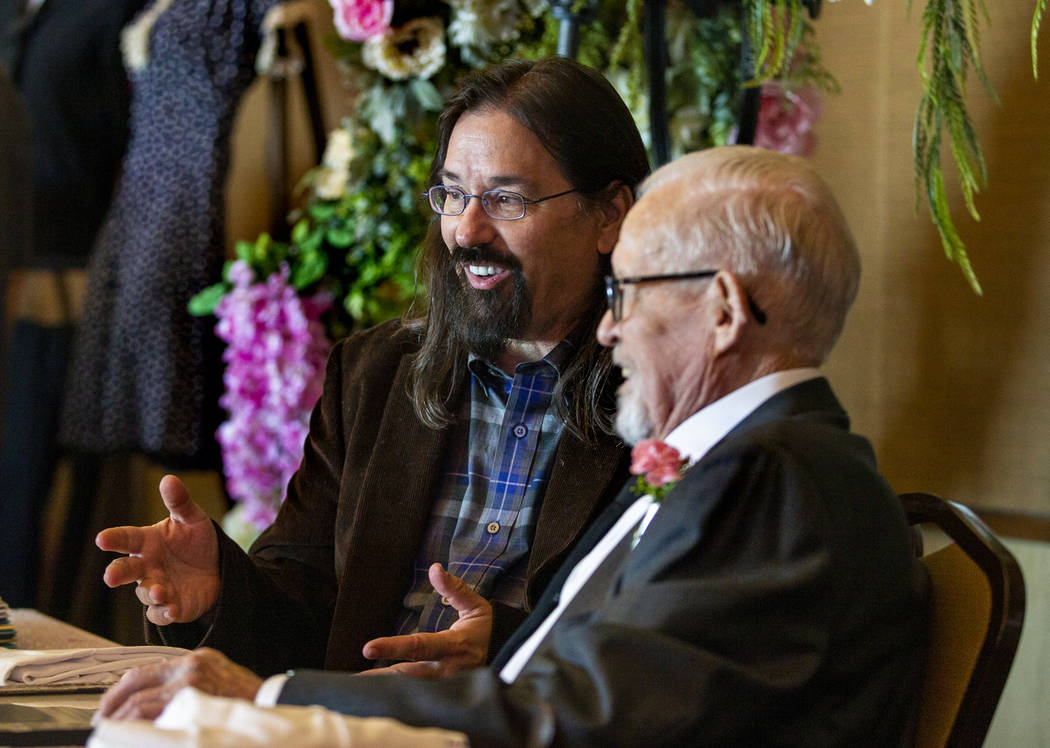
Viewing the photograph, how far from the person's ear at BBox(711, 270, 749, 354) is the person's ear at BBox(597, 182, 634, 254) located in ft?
2.39

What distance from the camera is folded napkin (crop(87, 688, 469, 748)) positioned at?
94 centimetres

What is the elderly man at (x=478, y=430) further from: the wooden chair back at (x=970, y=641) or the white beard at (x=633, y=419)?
the wooden chair back at (x=970, y=641)

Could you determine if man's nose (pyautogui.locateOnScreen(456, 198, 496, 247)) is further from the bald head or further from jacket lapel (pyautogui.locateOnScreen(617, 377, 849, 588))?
jacket lapel (pyautogui.locateOnScreen(617, 377, 849, 588))

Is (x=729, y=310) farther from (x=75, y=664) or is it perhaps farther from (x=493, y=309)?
(x=75, y=664)

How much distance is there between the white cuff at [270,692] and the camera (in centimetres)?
110

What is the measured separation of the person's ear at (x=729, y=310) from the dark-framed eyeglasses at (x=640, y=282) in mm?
12

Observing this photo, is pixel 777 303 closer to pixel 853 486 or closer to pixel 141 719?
pixel 853 486

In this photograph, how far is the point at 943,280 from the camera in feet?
8.45

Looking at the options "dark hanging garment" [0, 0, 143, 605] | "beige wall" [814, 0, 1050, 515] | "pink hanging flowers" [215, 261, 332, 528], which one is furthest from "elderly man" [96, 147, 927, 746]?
"dark hanging garment" [0, 0, 143, 605]

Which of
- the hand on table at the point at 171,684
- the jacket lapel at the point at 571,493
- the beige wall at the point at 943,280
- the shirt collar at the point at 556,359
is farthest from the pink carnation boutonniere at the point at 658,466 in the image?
the beige wall at the point at 943,280

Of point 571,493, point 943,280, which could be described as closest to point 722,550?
point 571,493

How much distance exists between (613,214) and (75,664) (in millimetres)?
1050

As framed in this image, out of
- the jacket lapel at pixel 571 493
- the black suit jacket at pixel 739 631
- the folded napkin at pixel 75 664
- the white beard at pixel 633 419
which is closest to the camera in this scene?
the black suit jacket at pixel 739 631

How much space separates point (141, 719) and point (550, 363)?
0.94m
